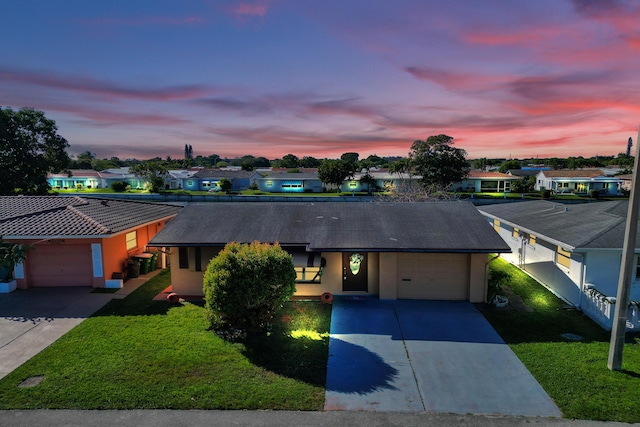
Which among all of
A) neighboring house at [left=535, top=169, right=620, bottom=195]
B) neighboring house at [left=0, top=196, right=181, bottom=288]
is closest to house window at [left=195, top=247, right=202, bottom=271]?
neighboring house at [left=0, top=196, right=181, bottom=288]

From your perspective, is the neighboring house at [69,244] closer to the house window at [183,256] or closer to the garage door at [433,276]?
the house window at [183,256]

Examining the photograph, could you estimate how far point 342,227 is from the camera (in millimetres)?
16594

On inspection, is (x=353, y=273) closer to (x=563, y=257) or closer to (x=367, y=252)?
(x=367, y=252)

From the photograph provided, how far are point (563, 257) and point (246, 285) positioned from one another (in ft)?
41.7

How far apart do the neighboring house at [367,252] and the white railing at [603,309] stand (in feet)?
10.5

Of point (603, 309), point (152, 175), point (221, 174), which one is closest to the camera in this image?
point (603, 309)

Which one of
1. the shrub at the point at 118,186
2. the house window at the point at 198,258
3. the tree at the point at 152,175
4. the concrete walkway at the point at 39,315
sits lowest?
the concrete walkway at the point at 39,315

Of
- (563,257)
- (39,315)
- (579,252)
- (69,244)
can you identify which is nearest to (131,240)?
(69,244)

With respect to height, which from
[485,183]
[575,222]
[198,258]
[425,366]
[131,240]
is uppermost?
[485,183]

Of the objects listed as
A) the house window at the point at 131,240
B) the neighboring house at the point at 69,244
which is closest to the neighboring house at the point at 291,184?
the house window at the point at 131,240

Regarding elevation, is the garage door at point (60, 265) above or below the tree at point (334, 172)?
below

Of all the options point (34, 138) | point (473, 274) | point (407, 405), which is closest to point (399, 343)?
point (407, 405)

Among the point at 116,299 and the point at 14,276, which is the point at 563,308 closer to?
the point at 116,299

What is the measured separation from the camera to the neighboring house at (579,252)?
13453 mm
